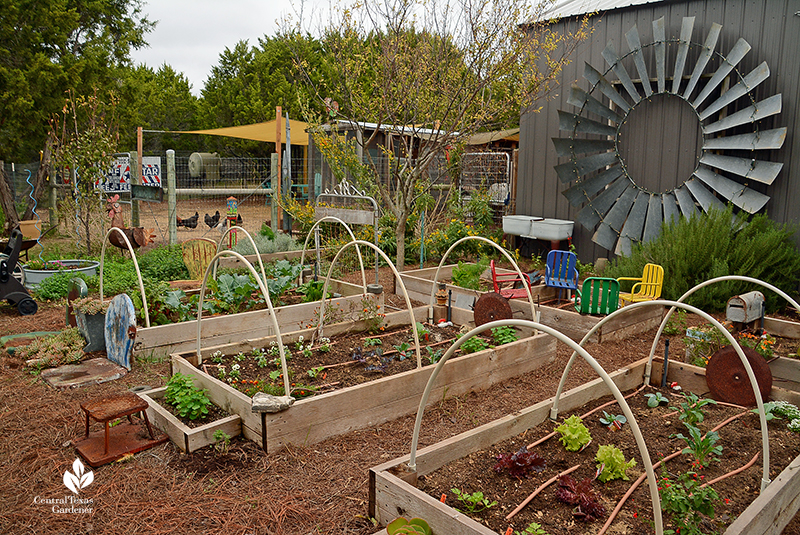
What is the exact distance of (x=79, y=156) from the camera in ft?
30.0

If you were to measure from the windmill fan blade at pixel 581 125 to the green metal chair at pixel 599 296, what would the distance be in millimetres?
3728

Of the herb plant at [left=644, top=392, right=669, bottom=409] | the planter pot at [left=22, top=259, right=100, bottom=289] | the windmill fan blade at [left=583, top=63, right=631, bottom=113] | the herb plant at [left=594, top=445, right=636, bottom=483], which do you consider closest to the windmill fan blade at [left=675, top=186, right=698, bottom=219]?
the windmill fan blade at [left=583, top=63, right=631, bottom=113]

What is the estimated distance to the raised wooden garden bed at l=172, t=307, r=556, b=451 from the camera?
383 centimetres

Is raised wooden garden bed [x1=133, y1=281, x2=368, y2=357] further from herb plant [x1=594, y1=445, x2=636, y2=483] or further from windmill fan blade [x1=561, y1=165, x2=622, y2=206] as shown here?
windmill fan blade [x1=561, y1=165, x2=622, y2=206]

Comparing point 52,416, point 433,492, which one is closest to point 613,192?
point 433,492

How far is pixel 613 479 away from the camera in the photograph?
3279 millimetres

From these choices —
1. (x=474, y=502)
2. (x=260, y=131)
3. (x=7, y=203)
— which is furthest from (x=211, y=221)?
(x=474, y=502)

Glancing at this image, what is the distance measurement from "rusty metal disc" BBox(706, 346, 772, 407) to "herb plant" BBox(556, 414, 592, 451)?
1472 millimetres

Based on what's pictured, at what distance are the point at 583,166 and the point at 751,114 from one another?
242 cm

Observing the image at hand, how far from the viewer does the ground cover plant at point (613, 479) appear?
282 cm

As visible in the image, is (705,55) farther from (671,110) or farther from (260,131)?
(260,131)

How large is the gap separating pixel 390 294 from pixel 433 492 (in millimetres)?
5031

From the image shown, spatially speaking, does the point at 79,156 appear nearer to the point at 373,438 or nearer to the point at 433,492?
the point at 373,438

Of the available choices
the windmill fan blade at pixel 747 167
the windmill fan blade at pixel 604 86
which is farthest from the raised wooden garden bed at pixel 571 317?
the windmill fan blade at pixel 604 86
